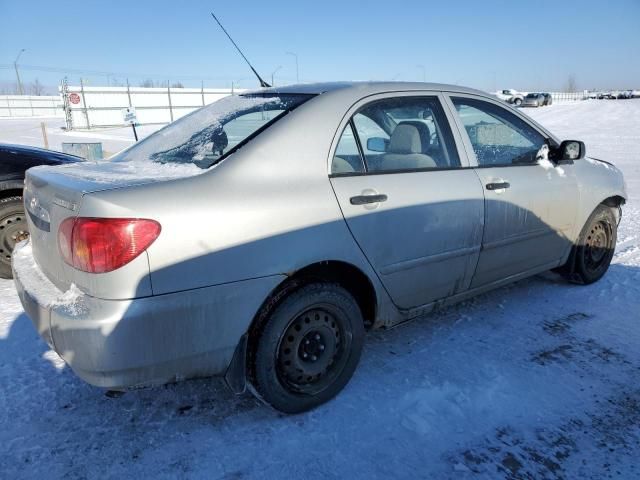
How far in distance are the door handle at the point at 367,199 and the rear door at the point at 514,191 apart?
34.4 inches

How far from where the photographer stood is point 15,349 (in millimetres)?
3096

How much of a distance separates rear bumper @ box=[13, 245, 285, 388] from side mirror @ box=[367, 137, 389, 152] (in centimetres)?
97

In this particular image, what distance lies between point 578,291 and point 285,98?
10.0ft

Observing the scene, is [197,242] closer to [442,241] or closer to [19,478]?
[19,478]

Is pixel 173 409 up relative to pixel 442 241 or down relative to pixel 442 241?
down

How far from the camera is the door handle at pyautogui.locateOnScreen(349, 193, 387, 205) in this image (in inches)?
96.9

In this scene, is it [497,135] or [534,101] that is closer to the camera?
[497,135]

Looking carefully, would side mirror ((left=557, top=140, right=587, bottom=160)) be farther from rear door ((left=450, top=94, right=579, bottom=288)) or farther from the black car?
the black car

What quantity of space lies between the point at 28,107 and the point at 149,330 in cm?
5334

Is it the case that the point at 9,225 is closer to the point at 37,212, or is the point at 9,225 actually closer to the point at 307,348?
the point at 37,212

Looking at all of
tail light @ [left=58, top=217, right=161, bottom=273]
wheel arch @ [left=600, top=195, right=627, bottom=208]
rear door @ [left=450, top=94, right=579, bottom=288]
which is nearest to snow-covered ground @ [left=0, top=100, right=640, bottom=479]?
rear door @ [left=450, top=94, right=579, bottom=288]

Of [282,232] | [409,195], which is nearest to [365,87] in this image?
[409,195]

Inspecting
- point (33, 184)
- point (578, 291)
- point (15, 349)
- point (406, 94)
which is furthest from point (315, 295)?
point (578, 291)

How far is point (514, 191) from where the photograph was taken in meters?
3.25
